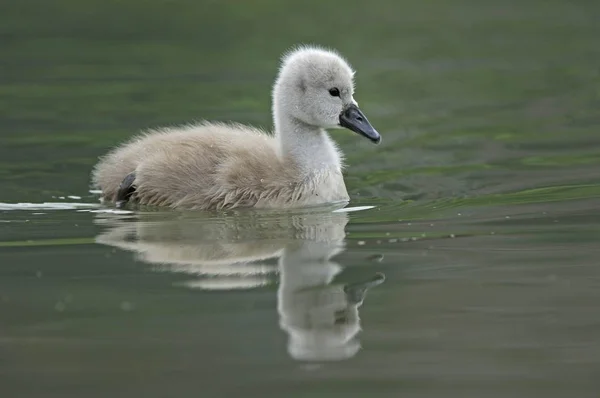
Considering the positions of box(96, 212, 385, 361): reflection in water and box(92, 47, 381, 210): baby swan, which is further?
box(92, 47, 381, 210): baby swan

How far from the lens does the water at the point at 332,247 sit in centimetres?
470

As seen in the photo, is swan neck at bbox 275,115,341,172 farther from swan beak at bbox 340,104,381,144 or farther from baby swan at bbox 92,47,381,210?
swan beak at bbox 340,104,381,144

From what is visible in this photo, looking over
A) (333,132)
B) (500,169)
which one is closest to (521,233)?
(500,169)

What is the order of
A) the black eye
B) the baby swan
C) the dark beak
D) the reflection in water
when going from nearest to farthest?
the reflection in water < the dark beak < the baby swan < the black eye

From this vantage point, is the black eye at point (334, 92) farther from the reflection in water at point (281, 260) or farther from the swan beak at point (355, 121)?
the reflection in water at point (281, 260)

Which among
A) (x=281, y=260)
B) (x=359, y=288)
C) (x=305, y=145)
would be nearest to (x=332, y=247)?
(x=281, y=260)

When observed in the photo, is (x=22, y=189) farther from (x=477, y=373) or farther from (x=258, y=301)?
(x=477, y=373)

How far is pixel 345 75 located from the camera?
8594 millimetres

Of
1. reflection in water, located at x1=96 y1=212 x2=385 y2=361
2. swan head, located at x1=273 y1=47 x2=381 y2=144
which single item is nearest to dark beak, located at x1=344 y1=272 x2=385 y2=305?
reflection in water, located at x1=96 y1=212 x2=385 y2=361

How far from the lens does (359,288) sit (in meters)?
5.79

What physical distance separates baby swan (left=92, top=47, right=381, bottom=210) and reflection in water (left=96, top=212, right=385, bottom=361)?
1.02ft

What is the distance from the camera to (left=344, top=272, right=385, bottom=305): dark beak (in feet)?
18.4

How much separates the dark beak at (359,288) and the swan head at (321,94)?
104 inches

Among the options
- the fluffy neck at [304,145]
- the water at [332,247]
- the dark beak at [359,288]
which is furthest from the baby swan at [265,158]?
the dark beak at [359,288]
